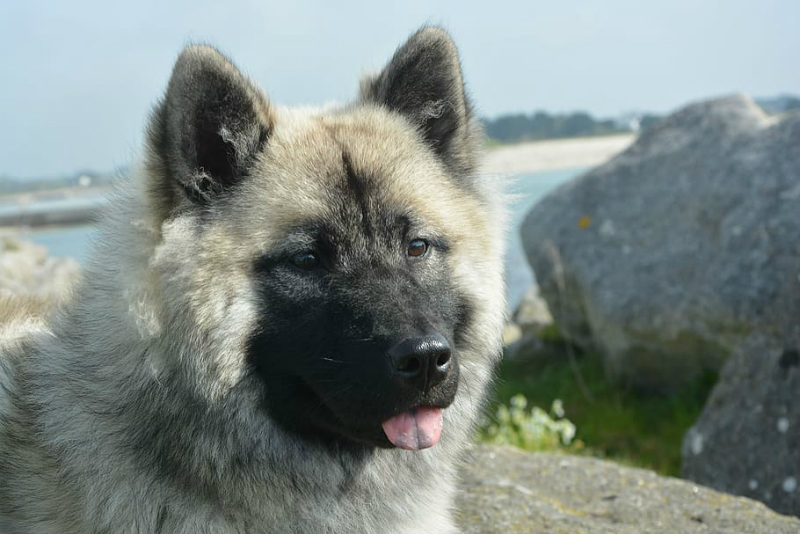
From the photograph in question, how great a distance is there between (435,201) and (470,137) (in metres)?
0.47

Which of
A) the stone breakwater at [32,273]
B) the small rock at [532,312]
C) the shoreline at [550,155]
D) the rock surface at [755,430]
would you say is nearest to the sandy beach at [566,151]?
the shoreline at [550,155]

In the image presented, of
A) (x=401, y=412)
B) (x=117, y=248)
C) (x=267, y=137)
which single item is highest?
(x=267, y=137)

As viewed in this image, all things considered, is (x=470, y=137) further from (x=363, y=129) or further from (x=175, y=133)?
(x=175, y=133)

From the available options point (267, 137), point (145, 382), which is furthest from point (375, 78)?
point (145, 382)

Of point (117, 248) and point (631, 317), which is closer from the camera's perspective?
point (117, 248)

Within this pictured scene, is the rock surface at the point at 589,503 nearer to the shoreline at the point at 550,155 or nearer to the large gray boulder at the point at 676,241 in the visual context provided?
the large gray boulder at the point at 676,241

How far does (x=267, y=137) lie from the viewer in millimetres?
2986

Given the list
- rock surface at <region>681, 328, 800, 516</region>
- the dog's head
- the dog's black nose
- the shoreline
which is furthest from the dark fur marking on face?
the shoreline

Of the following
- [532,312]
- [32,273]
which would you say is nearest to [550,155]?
[532,312]

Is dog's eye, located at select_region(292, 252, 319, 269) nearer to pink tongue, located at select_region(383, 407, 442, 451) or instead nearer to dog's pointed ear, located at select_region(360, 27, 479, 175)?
pink tongue, located at select_region(383, 407, 442, 451)

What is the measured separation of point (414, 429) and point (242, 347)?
2.15ft

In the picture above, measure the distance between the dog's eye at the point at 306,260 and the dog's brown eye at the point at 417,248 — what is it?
367 millimetres

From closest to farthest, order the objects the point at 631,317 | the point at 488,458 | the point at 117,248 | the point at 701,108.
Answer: the point at 117,248 → the point at 488,458 → the point at 631,317 → the point at 701,108

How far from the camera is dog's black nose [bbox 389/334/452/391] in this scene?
8.26 ft
